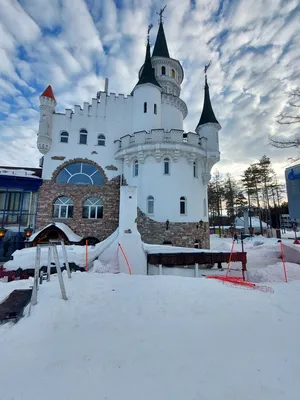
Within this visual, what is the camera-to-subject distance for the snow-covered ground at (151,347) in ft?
7.64

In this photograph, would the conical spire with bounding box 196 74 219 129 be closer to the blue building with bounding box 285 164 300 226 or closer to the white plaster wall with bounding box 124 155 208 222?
the white plaster wall with bounding box 124 155 208 222

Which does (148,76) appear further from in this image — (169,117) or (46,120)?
(46,120)

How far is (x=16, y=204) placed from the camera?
1689 centimetres

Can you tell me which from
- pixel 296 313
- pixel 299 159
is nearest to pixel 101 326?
pixel 296 313

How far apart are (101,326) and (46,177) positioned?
605 inches

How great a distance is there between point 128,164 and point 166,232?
6.75m

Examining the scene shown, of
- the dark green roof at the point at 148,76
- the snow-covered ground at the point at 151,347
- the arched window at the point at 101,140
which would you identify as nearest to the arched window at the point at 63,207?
the arched window at the point at 101,140

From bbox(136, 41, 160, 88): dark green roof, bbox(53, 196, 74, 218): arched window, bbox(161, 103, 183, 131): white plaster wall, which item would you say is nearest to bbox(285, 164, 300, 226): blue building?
bbox(161, 103, 183, 131): white plaster wall

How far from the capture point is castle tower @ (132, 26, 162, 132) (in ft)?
57.4

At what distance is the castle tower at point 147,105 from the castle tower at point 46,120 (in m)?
7.30

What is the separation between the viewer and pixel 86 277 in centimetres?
673

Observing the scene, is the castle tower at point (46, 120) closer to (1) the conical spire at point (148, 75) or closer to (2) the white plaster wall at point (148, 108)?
(2) the white plaster wall at point (148, 108)

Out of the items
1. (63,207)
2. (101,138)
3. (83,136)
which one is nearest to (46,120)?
(83,136)

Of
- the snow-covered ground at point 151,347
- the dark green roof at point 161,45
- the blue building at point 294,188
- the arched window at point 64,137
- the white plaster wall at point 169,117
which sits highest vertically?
the dark green roof at point 161,45
